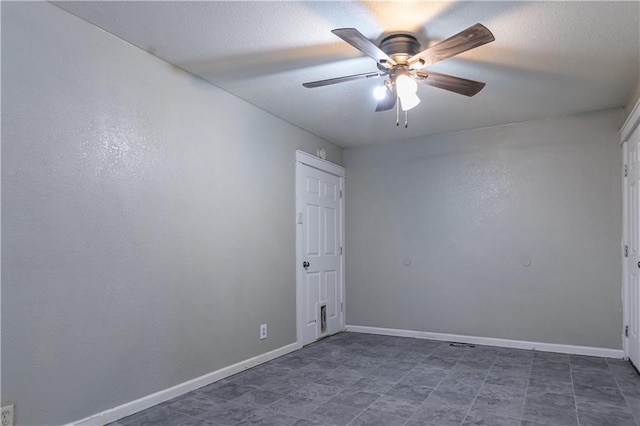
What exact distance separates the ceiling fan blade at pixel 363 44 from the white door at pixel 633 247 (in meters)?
2.35

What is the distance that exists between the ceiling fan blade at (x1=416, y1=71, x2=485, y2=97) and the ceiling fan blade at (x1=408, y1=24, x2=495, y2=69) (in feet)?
0.39

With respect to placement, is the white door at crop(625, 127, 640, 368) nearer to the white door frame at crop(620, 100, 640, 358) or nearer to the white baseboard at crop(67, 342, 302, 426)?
the white door frame at crop(620, 100, 640, 358)

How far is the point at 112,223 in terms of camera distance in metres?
2.51

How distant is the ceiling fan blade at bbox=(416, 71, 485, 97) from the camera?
8.27 feet

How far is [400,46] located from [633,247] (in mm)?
2817

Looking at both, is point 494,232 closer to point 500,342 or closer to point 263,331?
point 500,342

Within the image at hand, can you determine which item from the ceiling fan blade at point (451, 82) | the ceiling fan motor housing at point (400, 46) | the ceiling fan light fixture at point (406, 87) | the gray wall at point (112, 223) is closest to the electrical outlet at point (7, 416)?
the gray wall at point (112, 223)

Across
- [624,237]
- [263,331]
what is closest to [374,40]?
[263,331]

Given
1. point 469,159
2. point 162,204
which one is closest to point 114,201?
point 162,204

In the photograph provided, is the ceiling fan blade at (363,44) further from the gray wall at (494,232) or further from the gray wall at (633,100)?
the gray wall at (494,232)

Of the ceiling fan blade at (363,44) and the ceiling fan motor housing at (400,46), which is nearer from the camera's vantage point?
the ceiling fan blade at (363,44)

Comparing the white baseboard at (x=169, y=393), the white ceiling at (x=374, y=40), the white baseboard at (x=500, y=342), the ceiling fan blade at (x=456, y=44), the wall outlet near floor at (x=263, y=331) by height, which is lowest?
the white baseboard at (x=500, y=342)

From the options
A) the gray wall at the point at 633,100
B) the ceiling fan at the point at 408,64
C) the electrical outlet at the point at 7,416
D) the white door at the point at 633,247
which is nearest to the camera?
the electrical outlet at the point at 7,416

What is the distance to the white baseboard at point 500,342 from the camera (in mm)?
3923
